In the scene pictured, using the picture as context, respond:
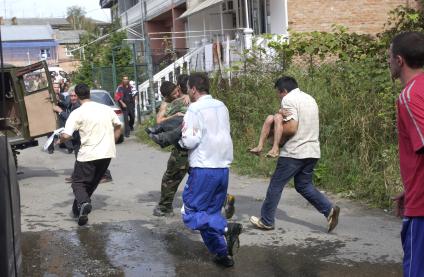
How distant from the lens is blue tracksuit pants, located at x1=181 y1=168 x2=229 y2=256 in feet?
18.5

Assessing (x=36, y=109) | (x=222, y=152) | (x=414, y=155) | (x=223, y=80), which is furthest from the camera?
(x=223, y=80)

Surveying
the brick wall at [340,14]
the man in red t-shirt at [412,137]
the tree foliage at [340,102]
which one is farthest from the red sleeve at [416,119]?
the brick wall at [340,14]

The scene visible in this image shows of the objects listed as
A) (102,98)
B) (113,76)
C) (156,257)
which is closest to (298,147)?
(156,257)

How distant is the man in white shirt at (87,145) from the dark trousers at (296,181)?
2185mm

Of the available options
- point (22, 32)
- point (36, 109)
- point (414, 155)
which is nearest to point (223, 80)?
point (36, 109)

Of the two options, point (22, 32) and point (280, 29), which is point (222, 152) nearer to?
point (280, 29)

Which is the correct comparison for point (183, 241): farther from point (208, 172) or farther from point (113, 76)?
point (113, 76)

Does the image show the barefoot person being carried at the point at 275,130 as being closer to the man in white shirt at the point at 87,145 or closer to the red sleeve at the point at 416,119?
the man in white shirt at the point at 87,145

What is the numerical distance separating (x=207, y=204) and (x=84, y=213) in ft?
8.21

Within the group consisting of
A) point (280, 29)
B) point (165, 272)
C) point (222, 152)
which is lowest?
point (165, 272)

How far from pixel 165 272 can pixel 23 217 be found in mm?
3280

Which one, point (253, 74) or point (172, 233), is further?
point (253, 74)

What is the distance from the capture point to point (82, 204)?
756 centimetres

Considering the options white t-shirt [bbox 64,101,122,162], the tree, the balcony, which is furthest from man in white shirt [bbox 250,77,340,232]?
the tree
